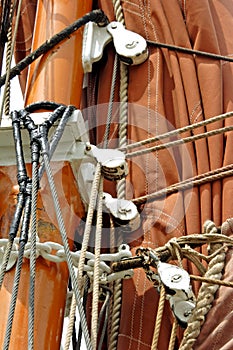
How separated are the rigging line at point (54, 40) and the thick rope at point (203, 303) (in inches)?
30.1

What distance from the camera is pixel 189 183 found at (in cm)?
258

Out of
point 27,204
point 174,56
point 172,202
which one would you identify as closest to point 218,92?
point 174,56

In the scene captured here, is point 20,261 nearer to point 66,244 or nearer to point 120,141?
point 66,244

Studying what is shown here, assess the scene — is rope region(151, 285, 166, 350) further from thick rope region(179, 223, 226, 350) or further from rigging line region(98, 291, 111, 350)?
rigging line region(98, 291, 111, 350)

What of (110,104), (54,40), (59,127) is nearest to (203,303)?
(59,127)

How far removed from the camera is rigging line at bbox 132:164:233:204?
101 inches

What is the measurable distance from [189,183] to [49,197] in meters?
0.46

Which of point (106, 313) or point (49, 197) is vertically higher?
point (49, 197)

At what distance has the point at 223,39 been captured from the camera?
3.04m

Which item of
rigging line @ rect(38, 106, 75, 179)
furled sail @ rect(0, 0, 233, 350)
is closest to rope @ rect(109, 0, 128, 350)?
furled sail @ rect(0, 0, 233, 350)

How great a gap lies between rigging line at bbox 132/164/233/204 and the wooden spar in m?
0.25

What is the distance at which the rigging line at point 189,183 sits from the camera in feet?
8.41

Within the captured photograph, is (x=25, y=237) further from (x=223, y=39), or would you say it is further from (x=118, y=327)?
(x=223, y=39)

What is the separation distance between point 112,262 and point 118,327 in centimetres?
18
